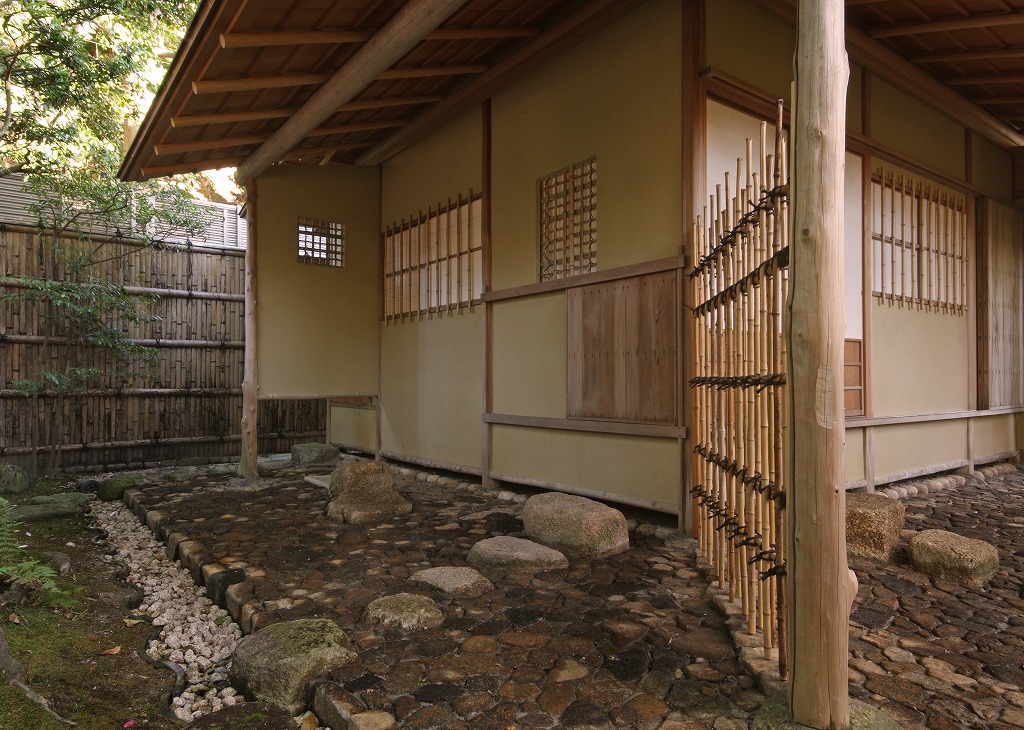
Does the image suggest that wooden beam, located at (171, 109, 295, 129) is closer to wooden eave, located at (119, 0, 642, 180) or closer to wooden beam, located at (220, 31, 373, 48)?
wooden eave, located at (119, 0, 642, 180)

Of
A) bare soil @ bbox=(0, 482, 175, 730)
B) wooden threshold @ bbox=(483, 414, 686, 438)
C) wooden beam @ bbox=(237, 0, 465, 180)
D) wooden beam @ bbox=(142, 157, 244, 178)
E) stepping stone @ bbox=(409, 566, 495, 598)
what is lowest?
bare soil @ bbox=(0, 482, 175, 730)

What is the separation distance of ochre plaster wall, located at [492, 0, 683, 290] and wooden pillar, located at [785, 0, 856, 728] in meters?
2.69

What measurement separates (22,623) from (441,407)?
458cm

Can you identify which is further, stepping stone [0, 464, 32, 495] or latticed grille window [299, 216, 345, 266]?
latticed grille window [299, 216, 345, 266]

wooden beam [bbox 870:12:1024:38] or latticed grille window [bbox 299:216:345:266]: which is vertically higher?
wooden beam [bbox 870:12:1024:38]

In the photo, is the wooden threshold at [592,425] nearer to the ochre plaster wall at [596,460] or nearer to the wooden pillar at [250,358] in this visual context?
the ochre plaster wall at [596,460]

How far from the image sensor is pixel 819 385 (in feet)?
6.67

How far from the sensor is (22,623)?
335 centimetres

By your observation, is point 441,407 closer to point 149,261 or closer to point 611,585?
point 611,585

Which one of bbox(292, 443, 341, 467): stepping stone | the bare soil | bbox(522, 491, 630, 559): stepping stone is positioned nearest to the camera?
the bare soil

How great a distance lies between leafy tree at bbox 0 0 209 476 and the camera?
23.5 feet

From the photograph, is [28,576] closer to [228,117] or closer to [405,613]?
[405,613]

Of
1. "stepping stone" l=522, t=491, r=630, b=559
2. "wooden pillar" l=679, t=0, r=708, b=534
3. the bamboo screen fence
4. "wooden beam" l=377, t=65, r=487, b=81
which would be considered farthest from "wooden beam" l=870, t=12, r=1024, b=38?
the bamboo screen fence

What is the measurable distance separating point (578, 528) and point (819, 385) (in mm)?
2595
